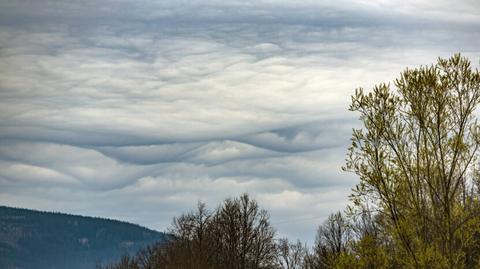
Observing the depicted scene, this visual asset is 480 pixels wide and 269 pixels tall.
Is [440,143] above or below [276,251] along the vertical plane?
below

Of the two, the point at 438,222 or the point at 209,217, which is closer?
the point at 438,222

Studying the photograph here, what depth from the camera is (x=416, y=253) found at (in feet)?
88.8

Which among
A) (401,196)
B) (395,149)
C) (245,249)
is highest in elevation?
(245,249)

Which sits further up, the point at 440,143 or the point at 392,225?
the point at 440,143

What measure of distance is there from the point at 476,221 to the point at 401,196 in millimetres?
2732

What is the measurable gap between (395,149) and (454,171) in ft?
7.79

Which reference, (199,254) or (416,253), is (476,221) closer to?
(416,253)

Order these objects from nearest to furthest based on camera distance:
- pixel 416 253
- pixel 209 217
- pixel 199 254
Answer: pixel 416 253, pixel 199 254, pixel 209 217

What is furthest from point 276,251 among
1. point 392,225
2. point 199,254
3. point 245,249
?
point 392,225

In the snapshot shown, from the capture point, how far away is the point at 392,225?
93.5ft

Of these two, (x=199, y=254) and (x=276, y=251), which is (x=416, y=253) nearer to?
(x=199, y=254)

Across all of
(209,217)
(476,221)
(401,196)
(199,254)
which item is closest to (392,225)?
(401,196)

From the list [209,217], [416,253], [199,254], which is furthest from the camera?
[209,217]

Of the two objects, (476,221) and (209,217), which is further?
(209,217)
